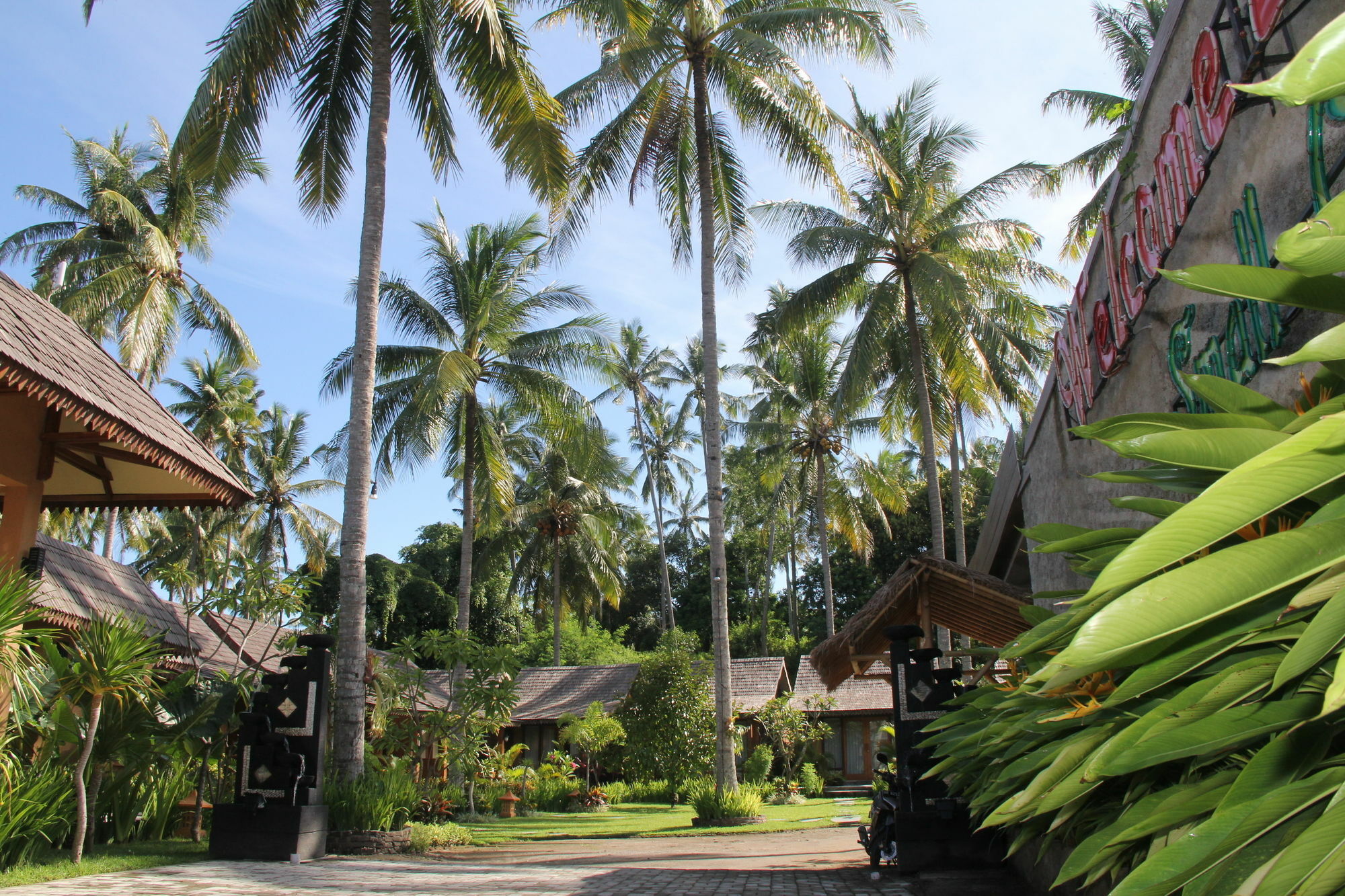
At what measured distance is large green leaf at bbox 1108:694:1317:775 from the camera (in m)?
1.39

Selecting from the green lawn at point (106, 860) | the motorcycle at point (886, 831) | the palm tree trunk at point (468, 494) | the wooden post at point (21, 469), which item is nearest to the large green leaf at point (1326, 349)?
the motorcycle at point (886, 831)

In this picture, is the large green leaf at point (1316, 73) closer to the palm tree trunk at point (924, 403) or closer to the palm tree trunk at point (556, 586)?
the palm tree trunk at point (924, 403)

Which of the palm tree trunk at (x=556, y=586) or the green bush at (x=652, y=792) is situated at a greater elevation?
the palm tree trunk at (x=556, y=586)

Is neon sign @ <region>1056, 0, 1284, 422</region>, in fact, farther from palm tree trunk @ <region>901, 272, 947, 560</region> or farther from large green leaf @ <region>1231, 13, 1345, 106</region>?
palm tree trunk @ <region>901, 272, 947, 560</region>

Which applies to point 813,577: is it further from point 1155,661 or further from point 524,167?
point 1155,661

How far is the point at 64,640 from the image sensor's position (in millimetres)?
9117

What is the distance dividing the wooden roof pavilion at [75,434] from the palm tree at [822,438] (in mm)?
18079

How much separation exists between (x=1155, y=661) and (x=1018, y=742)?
202 cm

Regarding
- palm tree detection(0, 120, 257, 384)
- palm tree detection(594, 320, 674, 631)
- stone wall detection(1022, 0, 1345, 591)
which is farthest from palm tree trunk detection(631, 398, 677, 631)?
stone wall detection(1022, 0, 1345, 591)

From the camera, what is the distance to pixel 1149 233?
488 cm

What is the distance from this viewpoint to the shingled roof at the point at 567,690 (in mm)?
25156

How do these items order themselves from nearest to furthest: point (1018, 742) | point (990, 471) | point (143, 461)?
1. point (1018, 742)
2. point (143, 461)
3. point (990, 471)

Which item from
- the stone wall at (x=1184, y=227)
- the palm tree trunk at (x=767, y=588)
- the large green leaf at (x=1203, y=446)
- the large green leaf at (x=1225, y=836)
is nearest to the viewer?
the large green leaf at (x=1225, y=836)

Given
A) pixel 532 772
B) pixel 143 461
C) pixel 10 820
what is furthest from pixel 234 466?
pixel 10 820
